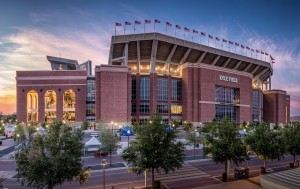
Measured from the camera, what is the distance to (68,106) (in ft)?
279

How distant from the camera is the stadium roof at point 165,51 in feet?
275

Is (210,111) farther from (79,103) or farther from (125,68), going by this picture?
(79,103)

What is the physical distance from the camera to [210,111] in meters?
84.6

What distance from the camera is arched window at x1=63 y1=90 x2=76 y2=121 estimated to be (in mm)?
82000

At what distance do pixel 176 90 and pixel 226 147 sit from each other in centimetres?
6503

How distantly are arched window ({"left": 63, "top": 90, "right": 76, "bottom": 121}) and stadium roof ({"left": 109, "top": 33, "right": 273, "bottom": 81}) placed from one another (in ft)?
72.8

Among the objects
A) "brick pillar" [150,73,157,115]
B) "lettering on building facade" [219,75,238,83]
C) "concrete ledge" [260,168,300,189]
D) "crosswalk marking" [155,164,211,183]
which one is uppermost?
"lettering on building facade" [219,75,238,83]

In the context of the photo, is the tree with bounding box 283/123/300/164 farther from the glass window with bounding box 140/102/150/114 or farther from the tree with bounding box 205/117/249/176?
the glass window with bounding box 140/102/150/114

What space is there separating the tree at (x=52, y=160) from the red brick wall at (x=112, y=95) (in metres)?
56.6

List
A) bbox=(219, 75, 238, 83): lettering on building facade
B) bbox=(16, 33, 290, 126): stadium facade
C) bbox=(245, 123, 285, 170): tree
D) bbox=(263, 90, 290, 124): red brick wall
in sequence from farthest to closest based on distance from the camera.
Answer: bbox=(263, 90, 290, 124): red brick wall → bbox=(219, 75, 238, 83): lettering on building facade → bbox=(16, 33, 290, 126): stadium facade → bbox=(245, 123, 285, 170): tree

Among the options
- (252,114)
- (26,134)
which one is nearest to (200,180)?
(26,134)

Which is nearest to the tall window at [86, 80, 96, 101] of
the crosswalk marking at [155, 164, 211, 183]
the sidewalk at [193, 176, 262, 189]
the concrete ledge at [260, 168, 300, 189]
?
the crosswalk marking at [155, 164, 211, 183]

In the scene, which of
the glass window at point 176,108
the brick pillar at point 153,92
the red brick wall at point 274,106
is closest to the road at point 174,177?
the brick pillar at point 153,92

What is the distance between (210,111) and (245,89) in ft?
74.5
